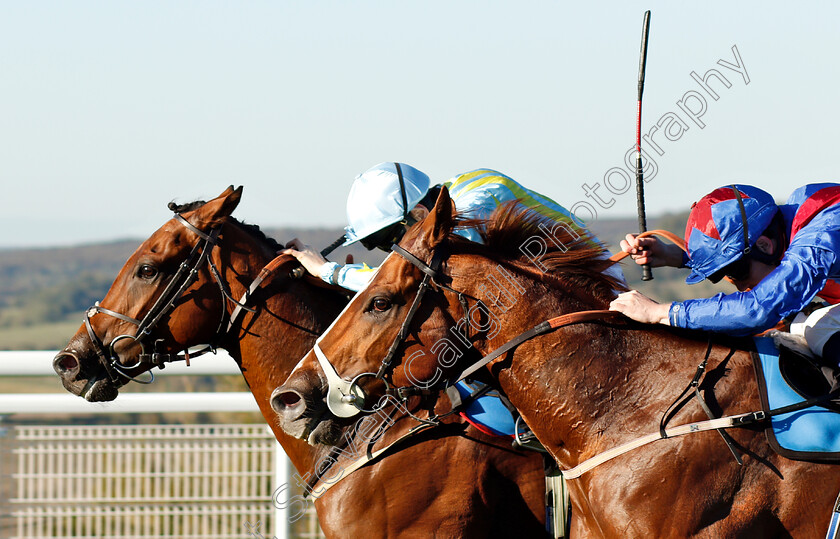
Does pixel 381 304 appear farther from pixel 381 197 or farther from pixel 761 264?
pixel 761 264

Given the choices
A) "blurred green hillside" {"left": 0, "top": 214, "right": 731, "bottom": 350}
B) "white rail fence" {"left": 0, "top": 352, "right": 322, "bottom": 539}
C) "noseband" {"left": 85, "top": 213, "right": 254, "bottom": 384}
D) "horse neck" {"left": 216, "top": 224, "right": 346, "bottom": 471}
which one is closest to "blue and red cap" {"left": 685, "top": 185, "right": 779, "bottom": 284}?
"horse neck" {"left": 216, "top": 224, "right": 346, "bottom": 471}

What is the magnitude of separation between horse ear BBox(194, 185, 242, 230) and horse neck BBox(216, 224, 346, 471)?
0.09m

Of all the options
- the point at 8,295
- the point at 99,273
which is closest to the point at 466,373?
the point at 99,273

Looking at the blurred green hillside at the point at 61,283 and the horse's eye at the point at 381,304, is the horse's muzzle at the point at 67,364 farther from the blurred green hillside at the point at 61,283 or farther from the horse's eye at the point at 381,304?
the blurred green hillside at the point at 61,283

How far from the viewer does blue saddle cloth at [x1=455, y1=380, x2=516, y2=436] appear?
139 inches

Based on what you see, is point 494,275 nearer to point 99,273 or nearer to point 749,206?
point 749,206

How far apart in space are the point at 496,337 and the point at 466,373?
15 centimetres

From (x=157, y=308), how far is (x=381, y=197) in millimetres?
1041

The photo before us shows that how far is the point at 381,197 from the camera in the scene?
151 inches

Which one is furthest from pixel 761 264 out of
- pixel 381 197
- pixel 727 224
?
pixel 381 197

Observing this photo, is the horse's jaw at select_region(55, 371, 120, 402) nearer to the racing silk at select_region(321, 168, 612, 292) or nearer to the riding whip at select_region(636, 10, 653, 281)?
the racing silk at select_region(321, 168, 612, 292)

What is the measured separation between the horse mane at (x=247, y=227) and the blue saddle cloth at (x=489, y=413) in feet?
3.59

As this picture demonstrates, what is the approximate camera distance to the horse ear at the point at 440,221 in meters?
2.93

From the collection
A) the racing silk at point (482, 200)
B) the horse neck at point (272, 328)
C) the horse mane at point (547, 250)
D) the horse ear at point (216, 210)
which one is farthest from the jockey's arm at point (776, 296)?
the horse ear at point (216, 210)
